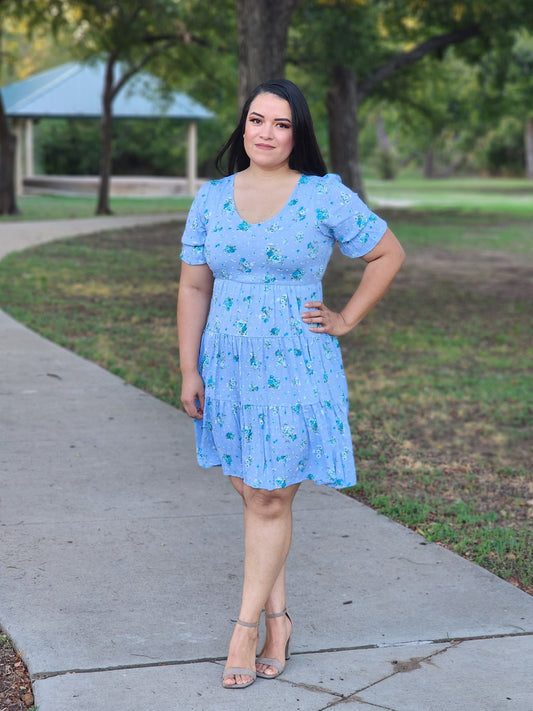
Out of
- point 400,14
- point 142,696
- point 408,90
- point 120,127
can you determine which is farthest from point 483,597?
point 120,127

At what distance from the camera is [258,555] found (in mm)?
3191

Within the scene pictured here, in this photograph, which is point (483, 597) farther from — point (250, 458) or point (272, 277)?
point (272, 277)

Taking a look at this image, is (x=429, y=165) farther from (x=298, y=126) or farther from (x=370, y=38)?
(x=298, y=126)

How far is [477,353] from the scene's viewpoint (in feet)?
29.8

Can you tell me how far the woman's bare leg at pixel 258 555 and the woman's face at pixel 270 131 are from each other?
3.26 feet

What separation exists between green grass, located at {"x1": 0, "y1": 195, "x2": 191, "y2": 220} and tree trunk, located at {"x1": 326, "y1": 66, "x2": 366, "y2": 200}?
5288 millimetres

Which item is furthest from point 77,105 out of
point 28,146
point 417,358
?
point 417,358

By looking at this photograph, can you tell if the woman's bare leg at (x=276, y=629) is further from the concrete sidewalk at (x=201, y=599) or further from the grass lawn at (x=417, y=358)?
the grass lawn at (x=417, y=358)

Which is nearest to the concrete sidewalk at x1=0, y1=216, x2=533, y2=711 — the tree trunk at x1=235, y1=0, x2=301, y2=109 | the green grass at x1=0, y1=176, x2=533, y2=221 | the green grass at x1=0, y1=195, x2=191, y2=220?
the tree trunk at x1=235, y1=0, x2=301, y2=109

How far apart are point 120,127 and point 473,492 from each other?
38725 mm

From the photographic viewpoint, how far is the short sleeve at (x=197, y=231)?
10.6ft

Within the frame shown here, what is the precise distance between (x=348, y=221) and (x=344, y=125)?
853 inches

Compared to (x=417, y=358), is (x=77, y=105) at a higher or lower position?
higher

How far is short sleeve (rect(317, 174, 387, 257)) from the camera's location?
312 cm
